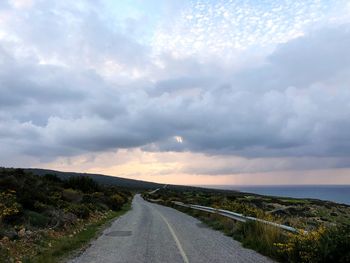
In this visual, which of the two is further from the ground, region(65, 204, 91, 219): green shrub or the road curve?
region(65, 204, 91, 219): green shrub

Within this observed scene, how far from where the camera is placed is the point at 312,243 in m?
10.1

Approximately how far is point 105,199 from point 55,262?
93.3ft

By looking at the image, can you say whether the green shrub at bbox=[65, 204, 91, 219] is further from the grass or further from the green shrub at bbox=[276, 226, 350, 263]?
the green shrub at bbox=[276, 226, 350, 263]

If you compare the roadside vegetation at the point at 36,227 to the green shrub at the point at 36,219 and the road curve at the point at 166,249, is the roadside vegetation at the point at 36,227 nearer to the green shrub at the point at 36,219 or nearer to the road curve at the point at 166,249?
the green shrub at the point at 36,219

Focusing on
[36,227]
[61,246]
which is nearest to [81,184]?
[36,227]

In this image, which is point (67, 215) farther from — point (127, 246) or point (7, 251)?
point (7, 251)

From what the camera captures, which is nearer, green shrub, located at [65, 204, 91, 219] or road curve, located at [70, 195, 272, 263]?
road curve, located at [70, 195, 272, 263]

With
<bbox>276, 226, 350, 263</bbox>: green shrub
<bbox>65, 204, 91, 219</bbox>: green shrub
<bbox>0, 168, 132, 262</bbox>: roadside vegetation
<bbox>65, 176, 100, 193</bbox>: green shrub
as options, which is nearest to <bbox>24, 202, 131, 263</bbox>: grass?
<bbox>0, 168, 132, 262</bbox>: roadside vegetation

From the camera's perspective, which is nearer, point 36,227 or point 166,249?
point 166,249

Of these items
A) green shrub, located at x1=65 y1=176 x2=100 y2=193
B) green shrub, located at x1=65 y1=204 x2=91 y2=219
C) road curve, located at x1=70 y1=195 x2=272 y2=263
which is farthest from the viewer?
green shrub, located at x1=65 y1=176 x2=100 y2=193

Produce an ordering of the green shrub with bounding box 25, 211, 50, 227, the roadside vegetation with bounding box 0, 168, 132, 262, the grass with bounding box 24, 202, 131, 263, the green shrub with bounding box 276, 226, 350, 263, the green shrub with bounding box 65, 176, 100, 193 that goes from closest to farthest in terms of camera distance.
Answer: the green shrub with bounding box 276, 226, 350, 263 → the grass with bounding box 24, 202, 131, 263 → the roadside vegetation with bounding box 0, 168, 132, 262 → the green shrub with bounding box 25, 211, 50, 227 → the green shrub with bounding box 65, 176, 100, 193

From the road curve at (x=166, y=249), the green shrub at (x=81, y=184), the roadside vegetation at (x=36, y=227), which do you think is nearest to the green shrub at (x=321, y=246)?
the road curve at (x=166, y=249)

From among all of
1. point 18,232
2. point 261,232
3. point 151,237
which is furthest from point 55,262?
point 261,232

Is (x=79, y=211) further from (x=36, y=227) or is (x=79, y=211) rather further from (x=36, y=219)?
(x=36, y=227)
